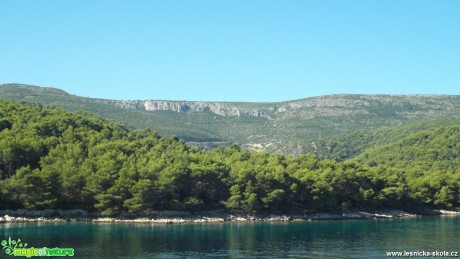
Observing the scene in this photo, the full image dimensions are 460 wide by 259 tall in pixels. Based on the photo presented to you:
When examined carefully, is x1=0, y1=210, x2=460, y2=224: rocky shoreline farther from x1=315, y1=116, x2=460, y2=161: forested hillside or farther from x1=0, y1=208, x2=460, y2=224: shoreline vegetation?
x1=315, y1=116, x2=460, y2=161: forested hillside

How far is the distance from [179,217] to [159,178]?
20.1 feet

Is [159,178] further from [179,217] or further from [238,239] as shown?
[238,239]

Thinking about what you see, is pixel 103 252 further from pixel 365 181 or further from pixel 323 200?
pixel 365 181

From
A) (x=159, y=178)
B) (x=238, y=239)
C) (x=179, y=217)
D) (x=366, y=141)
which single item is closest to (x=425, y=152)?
(x=366, y=141)

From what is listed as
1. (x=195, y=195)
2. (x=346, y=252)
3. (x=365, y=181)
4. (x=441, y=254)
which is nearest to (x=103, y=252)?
(x=346, y=252)

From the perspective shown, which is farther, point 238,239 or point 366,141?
Answer: point 366,141

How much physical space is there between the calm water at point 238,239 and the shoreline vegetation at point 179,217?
437 cm

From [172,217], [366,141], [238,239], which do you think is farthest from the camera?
[366,141]

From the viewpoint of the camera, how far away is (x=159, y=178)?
3248 inches

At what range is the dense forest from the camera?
7850cm

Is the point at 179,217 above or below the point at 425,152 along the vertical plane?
below

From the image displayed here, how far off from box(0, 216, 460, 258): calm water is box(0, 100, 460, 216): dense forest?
7304mm

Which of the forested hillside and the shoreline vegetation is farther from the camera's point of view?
the forested hillside

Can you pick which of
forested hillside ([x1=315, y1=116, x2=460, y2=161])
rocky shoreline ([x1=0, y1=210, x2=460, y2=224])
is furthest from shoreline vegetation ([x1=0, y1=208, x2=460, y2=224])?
forested hillside ([x1=315, y1=116, x2=460, y2=161])
